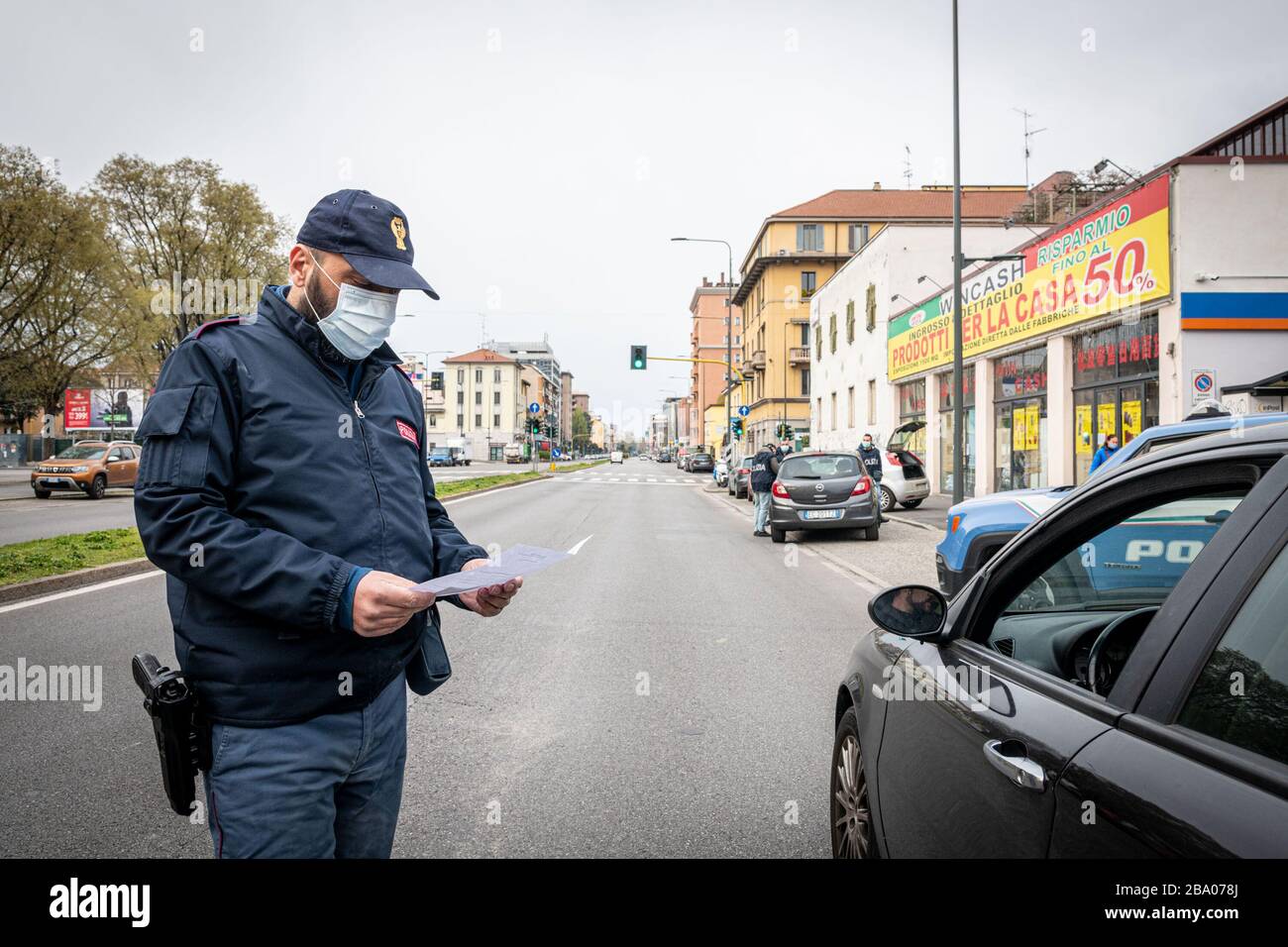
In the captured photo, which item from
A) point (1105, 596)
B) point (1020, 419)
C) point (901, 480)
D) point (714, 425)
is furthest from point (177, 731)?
point (714, 425)

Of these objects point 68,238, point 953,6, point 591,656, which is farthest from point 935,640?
point 68,238

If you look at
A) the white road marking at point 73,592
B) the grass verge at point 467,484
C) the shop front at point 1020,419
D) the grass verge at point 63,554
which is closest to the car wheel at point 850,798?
the white road marking at point 73,592

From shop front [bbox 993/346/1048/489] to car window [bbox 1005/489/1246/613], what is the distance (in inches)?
740

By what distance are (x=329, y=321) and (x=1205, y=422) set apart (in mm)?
5169

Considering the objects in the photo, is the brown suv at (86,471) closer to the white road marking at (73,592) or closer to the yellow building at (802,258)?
the white road marking at (73,592)

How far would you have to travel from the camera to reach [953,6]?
55.0 ft

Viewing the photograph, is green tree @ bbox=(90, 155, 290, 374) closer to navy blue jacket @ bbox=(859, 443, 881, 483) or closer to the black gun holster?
navy blue jacket @ bbox=(859, 443, 881, 483)

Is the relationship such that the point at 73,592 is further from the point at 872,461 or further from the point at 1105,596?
the point at 872,461

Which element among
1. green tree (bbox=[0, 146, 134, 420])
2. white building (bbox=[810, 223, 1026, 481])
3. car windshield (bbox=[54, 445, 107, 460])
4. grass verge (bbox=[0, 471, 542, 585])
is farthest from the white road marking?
green tree (bbox=[0, 146, 134, 420])

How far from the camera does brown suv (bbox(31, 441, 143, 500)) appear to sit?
2572cm

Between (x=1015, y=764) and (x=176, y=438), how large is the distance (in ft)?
5.91

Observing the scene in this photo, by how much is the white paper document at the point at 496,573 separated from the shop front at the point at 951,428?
965 inches
